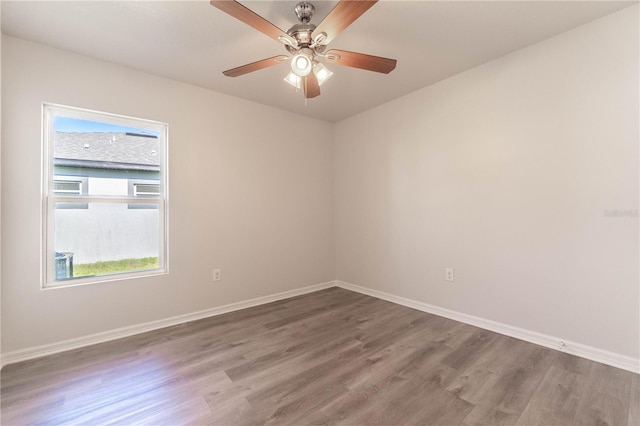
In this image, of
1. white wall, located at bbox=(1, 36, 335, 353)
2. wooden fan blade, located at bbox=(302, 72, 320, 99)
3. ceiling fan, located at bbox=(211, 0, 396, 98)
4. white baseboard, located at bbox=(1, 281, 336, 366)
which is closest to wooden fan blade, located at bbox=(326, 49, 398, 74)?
ceiling fan, located at bbox=(211, 0, 396, 98)

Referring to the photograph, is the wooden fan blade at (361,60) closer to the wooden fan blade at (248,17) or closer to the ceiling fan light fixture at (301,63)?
the ceiling fan light fixture at (301,63)

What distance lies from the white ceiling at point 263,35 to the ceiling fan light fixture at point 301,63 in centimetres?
35

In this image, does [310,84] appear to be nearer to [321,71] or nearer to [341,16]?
[321,71]

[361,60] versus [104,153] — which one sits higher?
[361,60]

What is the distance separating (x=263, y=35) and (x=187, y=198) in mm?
1742

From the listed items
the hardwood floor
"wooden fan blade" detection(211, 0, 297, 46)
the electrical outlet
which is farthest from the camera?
the electrical outlet

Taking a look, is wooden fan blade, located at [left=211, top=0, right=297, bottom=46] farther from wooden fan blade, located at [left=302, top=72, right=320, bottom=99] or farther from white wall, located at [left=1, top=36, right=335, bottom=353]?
white wall, located at [left=1, top=36, right=335, bottom=353]

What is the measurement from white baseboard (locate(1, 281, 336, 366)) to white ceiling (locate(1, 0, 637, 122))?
2.45 m

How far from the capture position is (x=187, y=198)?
285cm

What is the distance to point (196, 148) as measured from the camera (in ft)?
9.58

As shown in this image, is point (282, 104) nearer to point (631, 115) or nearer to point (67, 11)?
point (67, 11)

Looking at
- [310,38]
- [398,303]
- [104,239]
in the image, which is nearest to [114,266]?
[104,239]

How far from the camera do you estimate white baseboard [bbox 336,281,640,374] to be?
1.89 metres

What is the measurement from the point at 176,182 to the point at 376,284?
2.69 metres
